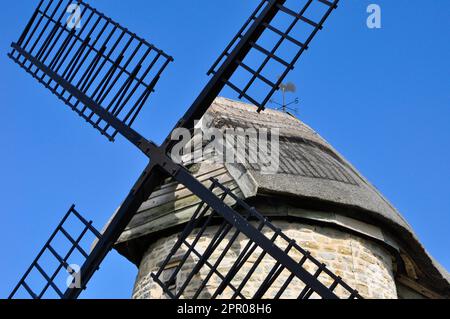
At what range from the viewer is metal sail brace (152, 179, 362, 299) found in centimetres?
618

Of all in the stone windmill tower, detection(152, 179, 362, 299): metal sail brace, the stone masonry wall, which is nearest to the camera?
detection(152, 179, 362, 299): metal sail brace

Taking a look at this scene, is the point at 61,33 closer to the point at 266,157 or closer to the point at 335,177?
the point at 266,157

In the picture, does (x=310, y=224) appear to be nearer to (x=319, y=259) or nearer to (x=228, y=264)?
(x=319, y=259)

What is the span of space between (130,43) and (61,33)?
120 cm

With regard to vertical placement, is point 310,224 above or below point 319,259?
above

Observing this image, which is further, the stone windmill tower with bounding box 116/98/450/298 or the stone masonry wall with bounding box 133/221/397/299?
the stone windmill tower with bounding box 116/98/450/298

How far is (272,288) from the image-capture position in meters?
6.75

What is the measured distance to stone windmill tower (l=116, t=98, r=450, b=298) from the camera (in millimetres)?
6988

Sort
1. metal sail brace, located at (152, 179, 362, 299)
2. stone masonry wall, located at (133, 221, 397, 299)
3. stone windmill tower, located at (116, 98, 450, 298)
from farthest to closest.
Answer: stone windmill tower, located at (116, 98, 450, 298) < stone masonry wall, located at (133, 221, 397, 299) < metal sail brace, located at (152, 179, 362, 299)

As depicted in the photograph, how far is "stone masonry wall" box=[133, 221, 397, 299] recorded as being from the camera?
22.3 feet

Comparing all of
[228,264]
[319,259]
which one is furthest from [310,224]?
[228,264]

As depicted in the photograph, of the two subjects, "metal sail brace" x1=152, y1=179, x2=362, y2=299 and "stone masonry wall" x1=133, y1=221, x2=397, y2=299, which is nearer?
"metal sail brace" x1=152, y1=179, x2=362, y2=299

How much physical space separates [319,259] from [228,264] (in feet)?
2.33

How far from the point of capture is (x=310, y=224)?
711 cm
